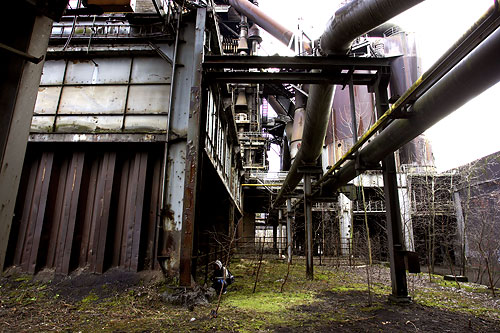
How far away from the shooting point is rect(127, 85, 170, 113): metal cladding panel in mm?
7410

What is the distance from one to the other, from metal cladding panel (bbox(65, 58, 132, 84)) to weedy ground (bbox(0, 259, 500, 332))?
504 centimetres

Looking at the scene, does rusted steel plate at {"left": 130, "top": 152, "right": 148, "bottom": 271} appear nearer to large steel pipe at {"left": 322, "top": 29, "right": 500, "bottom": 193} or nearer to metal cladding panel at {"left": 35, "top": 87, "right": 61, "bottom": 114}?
metal cladding panel at {"left": 35, "top": 87, "right": 61, "bottom": 114}

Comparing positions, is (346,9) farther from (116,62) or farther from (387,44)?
(387,44)

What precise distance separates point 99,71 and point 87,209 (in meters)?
3.78

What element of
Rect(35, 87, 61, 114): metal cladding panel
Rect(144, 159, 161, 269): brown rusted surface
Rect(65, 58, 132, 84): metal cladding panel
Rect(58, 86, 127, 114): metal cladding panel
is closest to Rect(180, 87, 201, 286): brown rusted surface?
Rect(144, 159, 161, 269): brown rusted surface

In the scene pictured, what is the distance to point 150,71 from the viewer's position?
7.72 meters

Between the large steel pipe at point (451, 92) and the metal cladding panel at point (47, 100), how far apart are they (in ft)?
26.8

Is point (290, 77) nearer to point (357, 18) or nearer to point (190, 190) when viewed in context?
point (357, 18)

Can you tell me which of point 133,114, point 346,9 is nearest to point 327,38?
point 346,9

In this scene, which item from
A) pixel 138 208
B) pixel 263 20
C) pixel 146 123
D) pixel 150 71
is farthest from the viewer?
pixel 263 20

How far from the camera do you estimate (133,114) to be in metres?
7.38

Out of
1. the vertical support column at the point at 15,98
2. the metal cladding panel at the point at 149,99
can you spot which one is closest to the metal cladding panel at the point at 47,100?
the metal cladding panel at the point at 149,99

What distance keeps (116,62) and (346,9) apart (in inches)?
247

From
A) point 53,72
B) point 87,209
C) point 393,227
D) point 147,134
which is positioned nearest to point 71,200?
point 87,209
